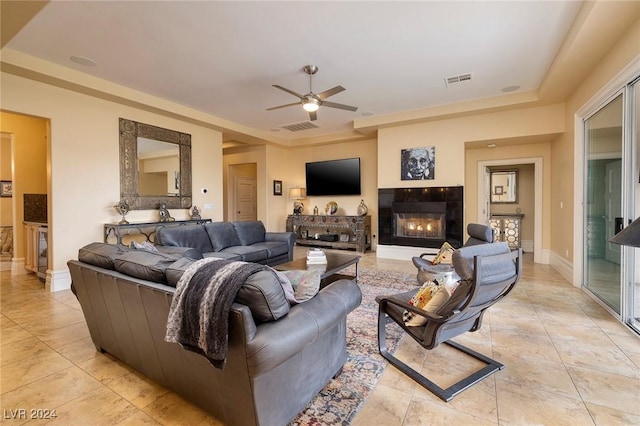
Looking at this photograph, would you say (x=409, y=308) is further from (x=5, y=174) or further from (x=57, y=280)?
(x=5, y=174)

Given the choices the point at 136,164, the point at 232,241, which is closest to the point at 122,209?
the point at 136,164

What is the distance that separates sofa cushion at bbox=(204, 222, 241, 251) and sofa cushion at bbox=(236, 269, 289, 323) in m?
3.37

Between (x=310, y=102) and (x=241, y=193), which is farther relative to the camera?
(x=241, y=193)

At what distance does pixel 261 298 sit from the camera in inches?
50.0

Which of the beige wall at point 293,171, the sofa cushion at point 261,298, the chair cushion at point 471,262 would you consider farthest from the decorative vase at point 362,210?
the sofa cushion at point 261,298

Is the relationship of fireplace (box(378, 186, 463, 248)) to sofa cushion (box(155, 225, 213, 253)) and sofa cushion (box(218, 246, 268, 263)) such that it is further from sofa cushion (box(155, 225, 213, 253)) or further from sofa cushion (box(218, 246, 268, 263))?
sofa cushion (box(155, 225, 213, 253))

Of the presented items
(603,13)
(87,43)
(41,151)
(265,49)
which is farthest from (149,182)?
(603,13)

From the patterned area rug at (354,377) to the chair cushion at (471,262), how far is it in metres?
0.93

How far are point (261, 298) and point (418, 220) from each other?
5.21 meters

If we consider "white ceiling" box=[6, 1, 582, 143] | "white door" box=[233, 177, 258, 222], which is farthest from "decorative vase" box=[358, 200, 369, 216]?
"white door" box=[233, 177, 258, 222]

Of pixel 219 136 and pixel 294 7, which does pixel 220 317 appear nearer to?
pixel 294 7

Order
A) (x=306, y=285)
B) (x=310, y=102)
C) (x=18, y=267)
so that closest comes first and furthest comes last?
(x=306, y=285)
(x=310, y=102)
(x=18, y=267)

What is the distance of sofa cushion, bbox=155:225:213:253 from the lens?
3865 millimetres

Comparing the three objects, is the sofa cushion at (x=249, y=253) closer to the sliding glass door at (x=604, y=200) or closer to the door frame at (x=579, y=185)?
the sliding glass door at (x=604, y=200)
